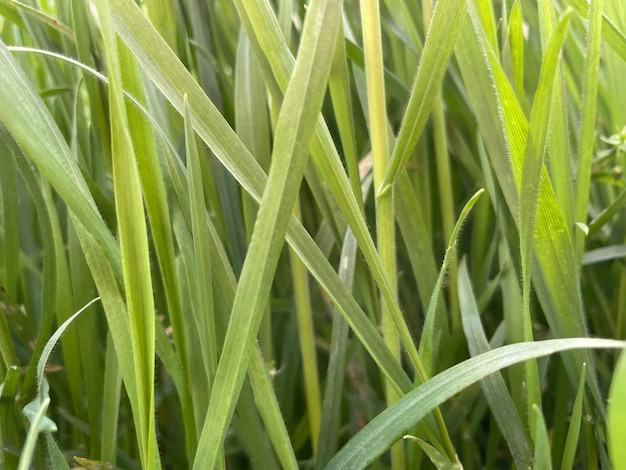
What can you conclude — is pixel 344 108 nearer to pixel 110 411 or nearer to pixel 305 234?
pixel 305 234

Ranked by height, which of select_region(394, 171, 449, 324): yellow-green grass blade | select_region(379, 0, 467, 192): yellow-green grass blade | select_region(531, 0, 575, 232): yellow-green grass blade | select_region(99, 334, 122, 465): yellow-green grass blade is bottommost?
select_region(99, 334, 122, 465): yellow-green grass blade

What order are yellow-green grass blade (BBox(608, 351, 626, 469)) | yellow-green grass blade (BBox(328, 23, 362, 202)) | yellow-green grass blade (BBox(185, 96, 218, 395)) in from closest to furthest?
yellow-green grass blade (BBox(608, 351, 626, 469))
yellow-green grass blade (BBox(185, 96, 218, 395))
yellow-green grass blade (BBox(328, 23, 362, 202))

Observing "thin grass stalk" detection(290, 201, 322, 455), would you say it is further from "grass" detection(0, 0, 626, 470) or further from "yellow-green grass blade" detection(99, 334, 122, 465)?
"yellow-green grass blade" detection(99, 334, 122, 465)

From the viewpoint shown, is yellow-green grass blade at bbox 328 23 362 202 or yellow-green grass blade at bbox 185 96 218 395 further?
yellow-green grass blade at bbox 328 23 362 202

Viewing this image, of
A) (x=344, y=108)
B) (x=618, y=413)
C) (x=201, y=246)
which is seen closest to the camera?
(x=618, y=413)

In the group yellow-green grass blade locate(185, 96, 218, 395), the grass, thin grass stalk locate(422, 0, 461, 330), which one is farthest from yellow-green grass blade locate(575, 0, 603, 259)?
yellow-green grass blade locate(185, 96, 218, 395)

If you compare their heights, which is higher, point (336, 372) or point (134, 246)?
point (134, 246)

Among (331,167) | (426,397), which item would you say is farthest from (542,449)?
(331,167)

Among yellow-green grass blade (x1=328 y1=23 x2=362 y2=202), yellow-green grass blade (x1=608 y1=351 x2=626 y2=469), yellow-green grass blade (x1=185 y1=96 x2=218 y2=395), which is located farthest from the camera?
yellow-green grass blade (x1=328 y1=23 x2=362 y2=202)
